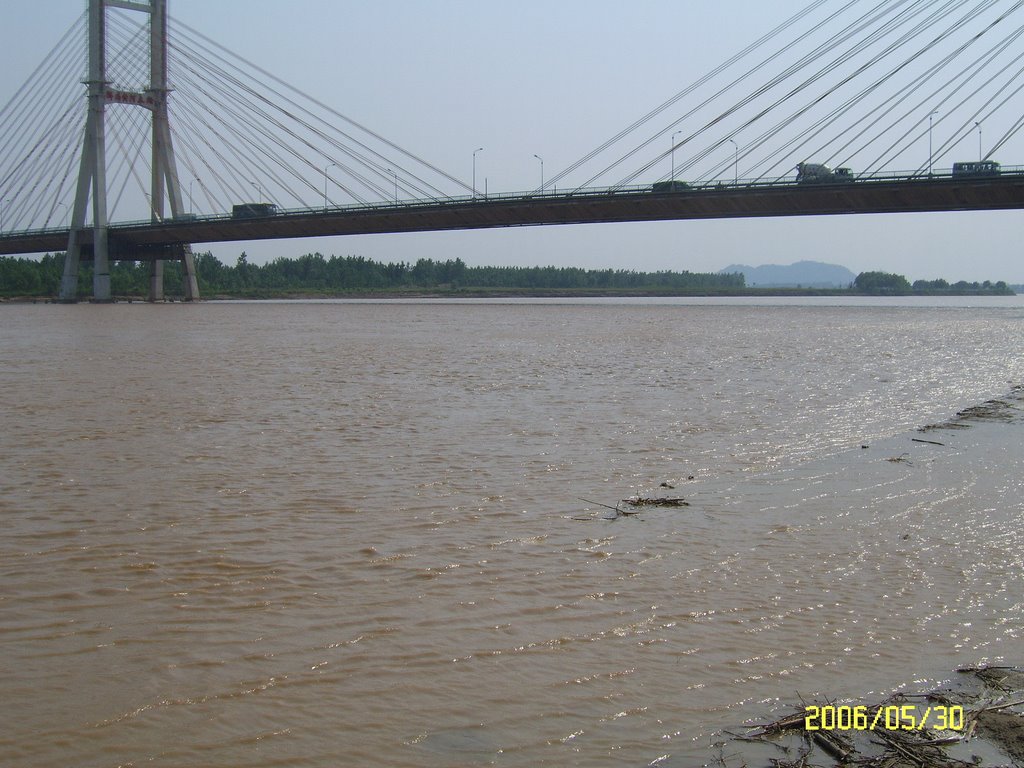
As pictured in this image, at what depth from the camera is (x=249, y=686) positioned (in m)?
3.79

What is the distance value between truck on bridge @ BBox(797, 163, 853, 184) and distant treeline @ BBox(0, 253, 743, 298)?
153ft

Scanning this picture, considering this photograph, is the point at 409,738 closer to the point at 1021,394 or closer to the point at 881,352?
the point at 1021,394

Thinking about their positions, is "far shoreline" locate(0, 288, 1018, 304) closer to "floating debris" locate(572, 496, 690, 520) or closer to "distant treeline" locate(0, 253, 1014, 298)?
"distant treeline" locate(0, 253, 1014, 298)

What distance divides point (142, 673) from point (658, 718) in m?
2.00

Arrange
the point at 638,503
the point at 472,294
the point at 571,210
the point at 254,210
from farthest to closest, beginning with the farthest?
1. the point at 472,294
2. the point at 254,210
3. the point at 571,210
4. the point at 638,503

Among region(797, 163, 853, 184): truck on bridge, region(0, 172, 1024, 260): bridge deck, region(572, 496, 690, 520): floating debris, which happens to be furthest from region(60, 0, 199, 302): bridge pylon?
region(572, 496, 690, 520): floating debris

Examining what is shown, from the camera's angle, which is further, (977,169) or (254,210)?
(254,210)

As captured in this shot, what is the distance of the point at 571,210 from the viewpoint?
2111 inches

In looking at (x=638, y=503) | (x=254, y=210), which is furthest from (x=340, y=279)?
(x=638, y=503)

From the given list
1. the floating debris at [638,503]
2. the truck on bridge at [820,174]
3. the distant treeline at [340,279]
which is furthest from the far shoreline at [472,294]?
the floating debris at [638,503]
